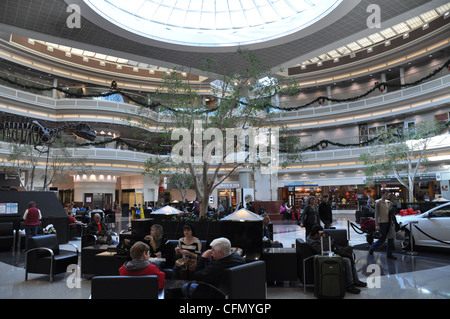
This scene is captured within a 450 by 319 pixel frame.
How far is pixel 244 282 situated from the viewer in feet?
11.5

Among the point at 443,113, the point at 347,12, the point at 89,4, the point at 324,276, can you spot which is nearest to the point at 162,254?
the point at 324,276

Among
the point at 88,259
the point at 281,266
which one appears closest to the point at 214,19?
the point at 88,259

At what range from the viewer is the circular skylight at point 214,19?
17.9 m

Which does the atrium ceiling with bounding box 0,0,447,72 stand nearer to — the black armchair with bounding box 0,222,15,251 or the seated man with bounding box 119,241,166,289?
the black armchair with bounding box 0,222,15,251

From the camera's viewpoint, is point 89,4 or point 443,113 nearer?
point 89,4

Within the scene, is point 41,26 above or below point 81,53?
below

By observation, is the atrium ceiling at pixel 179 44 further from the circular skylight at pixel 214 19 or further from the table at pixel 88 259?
the table at pixel 88 259

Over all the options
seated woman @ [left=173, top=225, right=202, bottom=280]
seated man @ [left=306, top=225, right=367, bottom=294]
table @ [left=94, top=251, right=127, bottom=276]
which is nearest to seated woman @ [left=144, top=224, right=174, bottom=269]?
seated woman @ [left=173, top=225, right=202, bottom=280]

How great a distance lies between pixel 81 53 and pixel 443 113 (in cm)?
2919

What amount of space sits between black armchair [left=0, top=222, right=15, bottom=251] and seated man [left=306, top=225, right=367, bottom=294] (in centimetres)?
873

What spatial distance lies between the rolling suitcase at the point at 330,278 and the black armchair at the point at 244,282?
163 centimetres

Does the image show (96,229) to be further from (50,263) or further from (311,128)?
(311,128)

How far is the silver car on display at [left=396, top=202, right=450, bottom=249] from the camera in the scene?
821 cm

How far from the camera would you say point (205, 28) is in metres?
19.8
